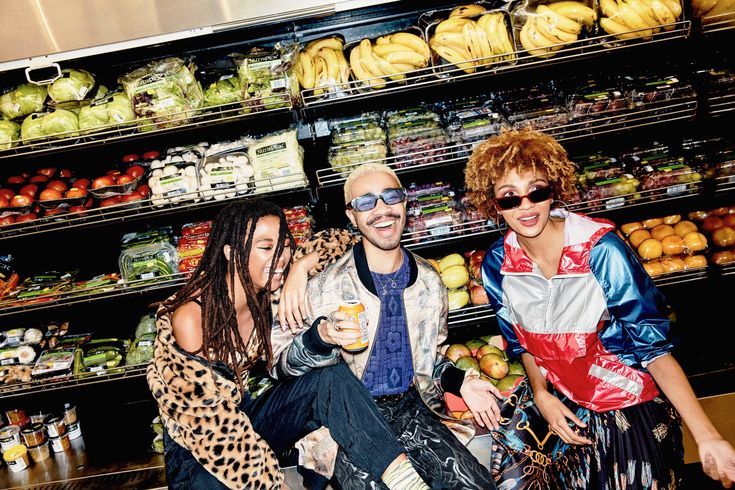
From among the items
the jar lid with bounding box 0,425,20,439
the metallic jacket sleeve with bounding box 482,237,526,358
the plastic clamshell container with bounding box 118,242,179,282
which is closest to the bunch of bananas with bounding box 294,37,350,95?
the metallic jacket sleeve with bounding box 482,237,526,358

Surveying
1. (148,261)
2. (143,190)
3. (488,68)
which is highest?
(488,68)

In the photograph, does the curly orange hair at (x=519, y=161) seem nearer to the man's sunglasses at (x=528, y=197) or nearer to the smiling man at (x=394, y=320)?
the man's sunglasses at (x=528, y=197)

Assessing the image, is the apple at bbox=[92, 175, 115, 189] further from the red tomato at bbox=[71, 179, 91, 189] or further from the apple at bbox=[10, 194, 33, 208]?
the apple at bbox=[10, 194, 33, 208]

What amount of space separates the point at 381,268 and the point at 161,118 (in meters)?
1.45

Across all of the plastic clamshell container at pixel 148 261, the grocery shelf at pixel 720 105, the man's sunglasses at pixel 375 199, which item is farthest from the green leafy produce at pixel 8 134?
the grocery shelf at pixel 720 105

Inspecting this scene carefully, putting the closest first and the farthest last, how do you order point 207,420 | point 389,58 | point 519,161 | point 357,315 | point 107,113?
point 357,315, point 207,420, point 519,161, point 389,58, point 107,113

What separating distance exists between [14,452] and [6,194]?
5.44 feet

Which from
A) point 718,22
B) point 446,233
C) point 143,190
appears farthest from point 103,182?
point 718,22

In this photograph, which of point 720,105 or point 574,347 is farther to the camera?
point 720,105

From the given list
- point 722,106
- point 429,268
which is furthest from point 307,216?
point 722,106

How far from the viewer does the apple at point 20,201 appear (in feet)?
8.79

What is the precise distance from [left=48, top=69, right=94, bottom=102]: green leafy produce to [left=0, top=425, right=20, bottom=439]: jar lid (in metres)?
2.18

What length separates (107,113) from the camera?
2602 millimetres

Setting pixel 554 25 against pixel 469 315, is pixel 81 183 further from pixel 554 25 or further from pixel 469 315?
pixel 554 25
